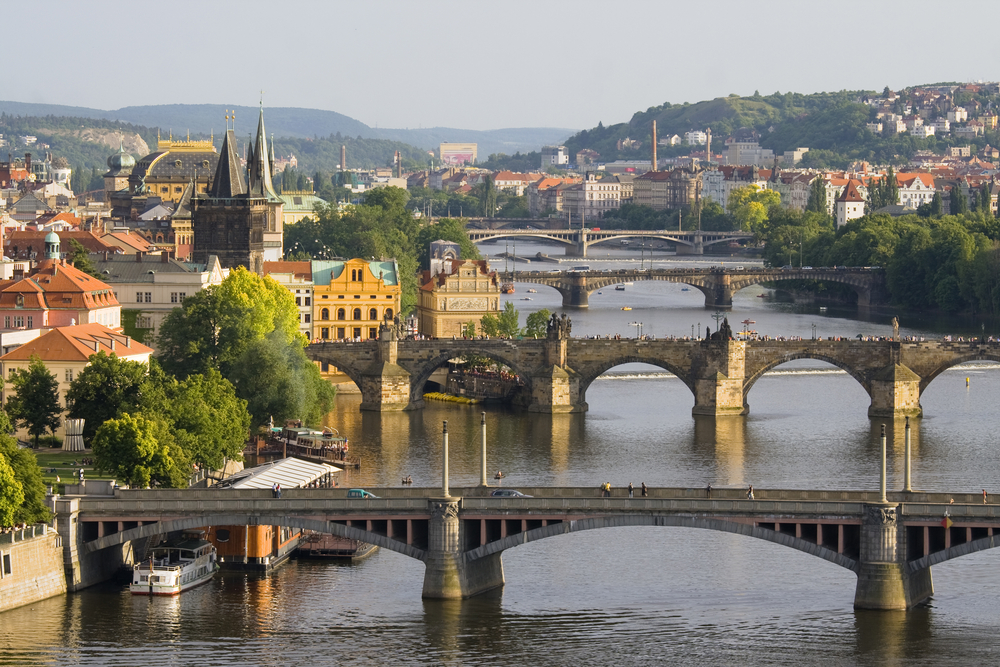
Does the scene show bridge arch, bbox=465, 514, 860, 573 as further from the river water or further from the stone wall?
the stone wall

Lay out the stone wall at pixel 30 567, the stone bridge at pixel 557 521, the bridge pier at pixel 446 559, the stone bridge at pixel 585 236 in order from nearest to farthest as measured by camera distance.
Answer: the stone wall at pixel 30 567, the stone bridge at pixel 557 521, the bridge pier at pixel 446 559, the stone bridge at pixel 585 236

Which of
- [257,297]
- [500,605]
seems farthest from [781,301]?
[500,605]

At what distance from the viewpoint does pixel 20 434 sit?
211 feet

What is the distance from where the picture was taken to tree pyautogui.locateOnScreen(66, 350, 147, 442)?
61.9 m

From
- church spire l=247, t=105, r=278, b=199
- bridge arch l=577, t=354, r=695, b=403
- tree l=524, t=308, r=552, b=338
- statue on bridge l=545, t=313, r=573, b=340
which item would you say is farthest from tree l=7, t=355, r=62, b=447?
church spire l=247, t=105, r=278, b=199

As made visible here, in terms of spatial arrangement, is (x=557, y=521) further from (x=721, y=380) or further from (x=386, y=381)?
(x=721, y=380)

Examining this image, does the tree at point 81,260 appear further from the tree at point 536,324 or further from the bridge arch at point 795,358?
the bridge arch at point 795,358

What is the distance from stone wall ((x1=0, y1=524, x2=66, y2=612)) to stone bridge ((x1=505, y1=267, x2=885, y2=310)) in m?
85.0

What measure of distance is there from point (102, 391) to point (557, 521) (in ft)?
65.1

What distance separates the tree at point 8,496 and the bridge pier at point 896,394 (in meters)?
43.7

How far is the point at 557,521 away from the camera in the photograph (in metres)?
47.8

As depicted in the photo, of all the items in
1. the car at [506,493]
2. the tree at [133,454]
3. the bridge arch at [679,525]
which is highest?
the tree at [133,454]

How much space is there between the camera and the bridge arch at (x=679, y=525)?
47.4m

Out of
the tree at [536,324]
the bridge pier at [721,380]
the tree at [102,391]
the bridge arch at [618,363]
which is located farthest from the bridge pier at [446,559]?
the tree at [536,324]
